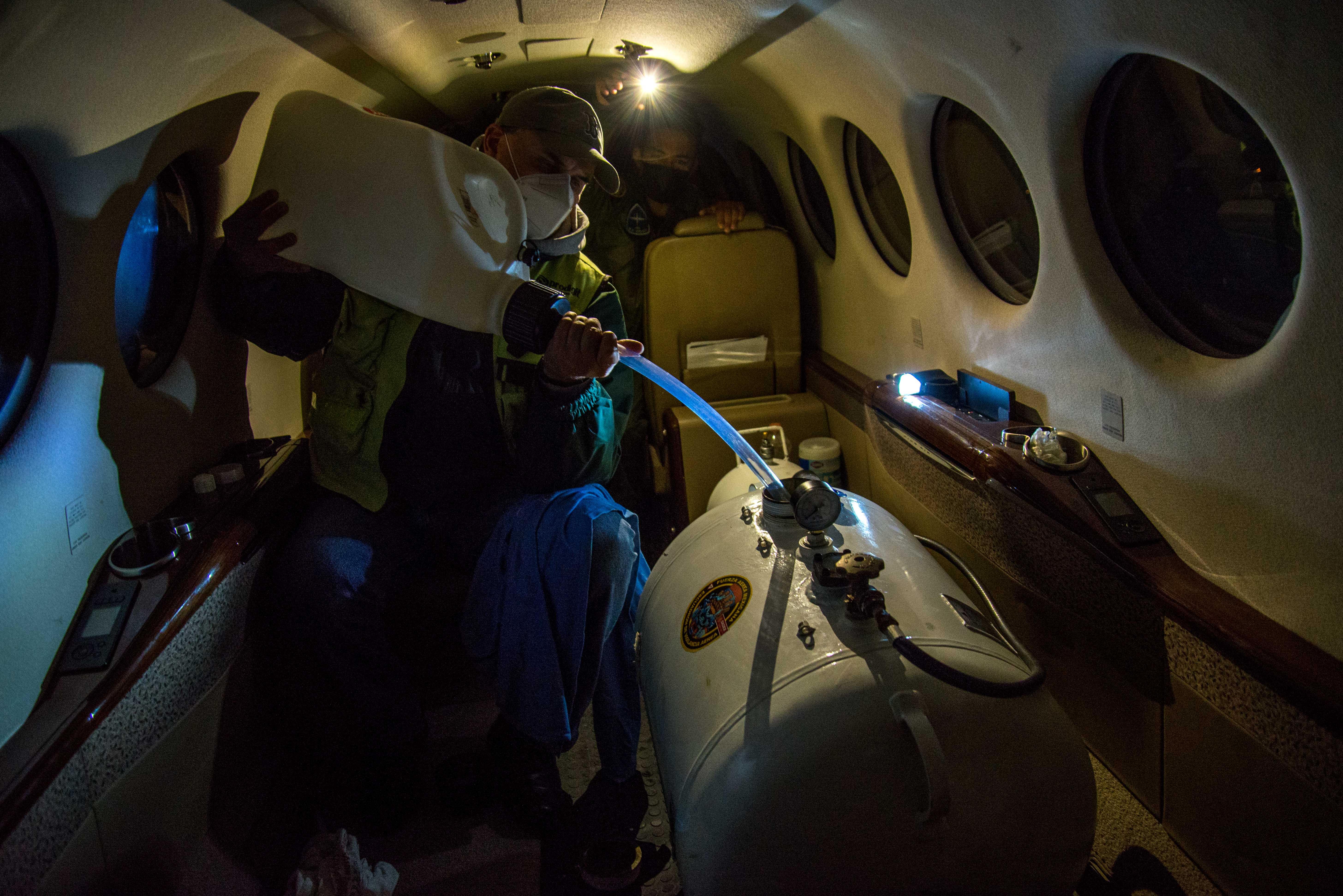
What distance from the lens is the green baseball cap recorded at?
7.60 ft

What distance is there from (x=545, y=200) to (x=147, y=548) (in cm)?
146

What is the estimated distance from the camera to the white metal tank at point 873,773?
150 cm

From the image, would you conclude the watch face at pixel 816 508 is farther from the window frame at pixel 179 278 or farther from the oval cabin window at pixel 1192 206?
the window frame at pixel 179 278

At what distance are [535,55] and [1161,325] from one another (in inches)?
121

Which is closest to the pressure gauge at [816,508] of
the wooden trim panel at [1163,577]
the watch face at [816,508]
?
the watch face at [816,508]

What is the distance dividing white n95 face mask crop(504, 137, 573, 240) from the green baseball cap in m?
→ 0.10

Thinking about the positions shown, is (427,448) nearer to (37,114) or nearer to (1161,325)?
(37,114)

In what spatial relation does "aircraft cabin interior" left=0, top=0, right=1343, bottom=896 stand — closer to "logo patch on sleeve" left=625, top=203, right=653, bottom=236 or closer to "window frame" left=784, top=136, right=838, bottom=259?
"window frame" left=784, top=136, right=838, bottom=259

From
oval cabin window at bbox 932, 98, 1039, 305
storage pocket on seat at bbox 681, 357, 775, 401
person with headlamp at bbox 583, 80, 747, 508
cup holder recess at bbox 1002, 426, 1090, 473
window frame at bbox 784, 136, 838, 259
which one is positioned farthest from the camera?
person with headlamp at bbox 583, 80, 747, 508

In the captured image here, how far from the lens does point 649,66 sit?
3.96 meters

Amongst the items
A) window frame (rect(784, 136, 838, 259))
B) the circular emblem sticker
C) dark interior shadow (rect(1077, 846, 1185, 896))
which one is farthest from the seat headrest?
dark interior shadow (rect(1077, 846, 1185, 896))

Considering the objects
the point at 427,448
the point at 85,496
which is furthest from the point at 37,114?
the point at 427,448

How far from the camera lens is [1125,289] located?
2002mm

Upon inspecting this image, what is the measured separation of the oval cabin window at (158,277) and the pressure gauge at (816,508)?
186 centimetres
